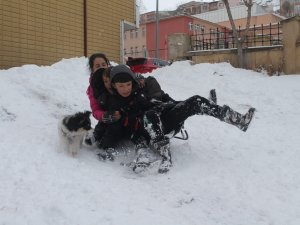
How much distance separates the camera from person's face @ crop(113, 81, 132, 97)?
4.76 meters

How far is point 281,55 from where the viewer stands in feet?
40.6

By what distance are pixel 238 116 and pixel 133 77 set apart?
4.26 ft

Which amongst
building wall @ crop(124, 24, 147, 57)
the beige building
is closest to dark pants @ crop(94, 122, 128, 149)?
the beige building

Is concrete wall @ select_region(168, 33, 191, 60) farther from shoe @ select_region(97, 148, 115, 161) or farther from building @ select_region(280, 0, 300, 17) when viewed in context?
building @ select_region(280, 0, 300, 17)

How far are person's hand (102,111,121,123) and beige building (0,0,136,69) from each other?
18.6 ft

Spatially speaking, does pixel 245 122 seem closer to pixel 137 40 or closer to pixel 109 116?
pixel 109 116

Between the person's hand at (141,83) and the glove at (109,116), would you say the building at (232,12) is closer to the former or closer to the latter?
the person's hand at (141,83)

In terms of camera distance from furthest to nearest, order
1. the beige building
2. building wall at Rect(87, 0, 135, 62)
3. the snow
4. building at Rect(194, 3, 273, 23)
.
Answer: building at Rect(194, 3, 273, 23) < building wall at Rect(87, 0, 135, 62) < the beige building < the snow

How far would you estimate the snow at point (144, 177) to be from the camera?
339 centimetres

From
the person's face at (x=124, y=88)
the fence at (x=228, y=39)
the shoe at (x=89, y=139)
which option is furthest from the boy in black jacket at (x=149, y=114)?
the fence at (x=228, y=39)

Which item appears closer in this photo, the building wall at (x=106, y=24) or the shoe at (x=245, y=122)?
the shoe at (x=245, y=122)

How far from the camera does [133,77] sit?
15.7 feet

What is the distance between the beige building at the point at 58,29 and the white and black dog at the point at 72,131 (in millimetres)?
5569

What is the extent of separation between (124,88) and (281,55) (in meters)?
8.80
